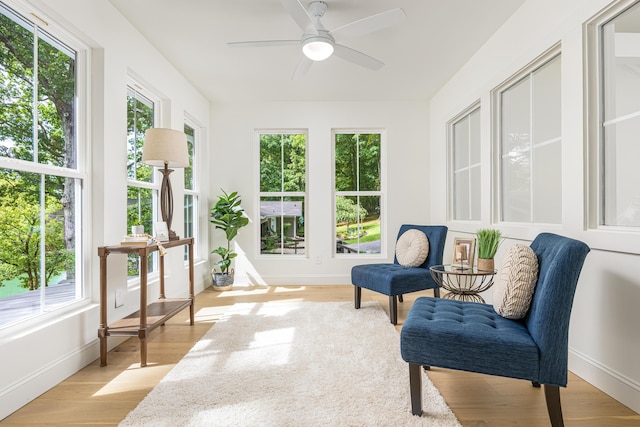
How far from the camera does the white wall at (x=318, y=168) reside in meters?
5.12

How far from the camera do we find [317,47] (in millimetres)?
2664

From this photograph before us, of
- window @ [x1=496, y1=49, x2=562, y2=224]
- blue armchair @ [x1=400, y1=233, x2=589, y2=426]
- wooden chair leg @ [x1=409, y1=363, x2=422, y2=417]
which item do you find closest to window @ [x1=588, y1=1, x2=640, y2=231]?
window @ [x1=496, y1=49, x2=562, y2=224]

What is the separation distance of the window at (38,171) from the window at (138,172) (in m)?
0.64

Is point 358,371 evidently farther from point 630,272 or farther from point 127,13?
point 127,13

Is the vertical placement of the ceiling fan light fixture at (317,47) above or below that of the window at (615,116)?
above

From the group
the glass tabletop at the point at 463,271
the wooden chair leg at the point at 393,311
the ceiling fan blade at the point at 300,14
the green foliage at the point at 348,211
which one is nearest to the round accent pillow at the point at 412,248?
the wooden chair leg at the point at 393,311

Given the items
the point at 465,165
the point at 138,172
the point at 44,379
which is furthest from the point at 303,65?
the point at 44,379

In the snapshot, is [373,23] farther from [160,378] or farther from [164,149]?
[160,378]

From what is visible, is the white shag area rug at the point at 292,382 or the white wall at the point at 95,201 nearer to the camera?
the white shag area rug at the point at 292,382

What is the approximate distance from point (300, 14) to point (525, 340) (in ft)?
7.35

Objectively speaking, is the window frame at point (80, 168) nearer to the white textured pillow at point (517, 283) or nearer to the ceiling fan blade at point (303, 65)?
the ceiling fan blade at point (303, 65)

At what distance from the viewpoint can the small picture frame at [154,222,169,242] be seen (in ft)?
9.54

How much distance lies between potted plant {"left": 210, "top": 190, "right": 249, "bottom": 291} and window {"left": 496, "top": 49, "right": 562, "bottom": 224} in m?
3.13

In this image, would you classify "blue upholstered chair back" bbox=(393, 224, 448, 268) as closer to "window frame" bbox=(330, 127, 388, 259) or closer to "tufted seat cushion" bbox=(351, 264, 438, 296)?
"tufted seat cushion" bbox=(351, 264, 438, 296)
